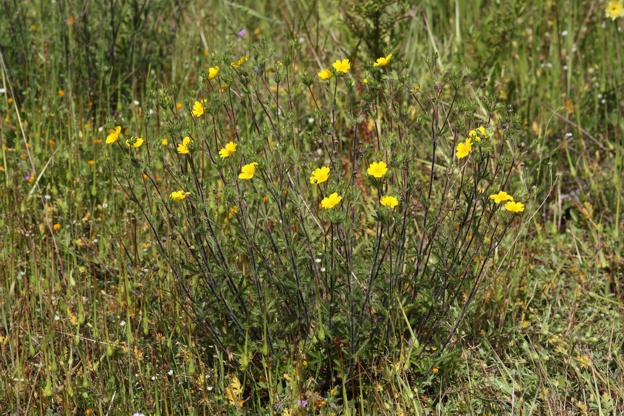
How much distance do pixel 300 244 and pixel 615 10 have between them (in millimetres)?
1747

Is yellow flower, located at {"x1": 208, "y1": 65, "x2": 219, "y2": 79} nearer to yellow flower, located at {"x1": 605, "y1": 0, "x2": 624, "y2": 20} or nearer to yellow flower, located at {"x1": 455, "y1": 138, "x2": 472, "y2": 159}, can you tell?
yellow flower, located at {"x1": 455, "y1": 138, "x2": 472, "y2": 159}

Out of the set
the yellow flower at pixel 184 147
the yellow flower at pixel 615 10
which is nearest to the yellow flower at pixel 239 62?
the yellow flower at pixel 184 147

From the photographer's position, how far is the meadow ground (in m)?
2.14

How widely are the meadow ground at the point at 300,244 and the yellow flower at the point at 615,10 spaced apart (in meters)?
0.02

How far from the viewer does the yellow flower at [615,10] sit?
3.06m

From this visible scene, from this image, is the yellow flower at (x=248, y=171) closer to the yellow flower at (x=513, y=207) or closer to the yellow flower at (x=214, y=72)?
the yellow flower at (x=214, y=72)

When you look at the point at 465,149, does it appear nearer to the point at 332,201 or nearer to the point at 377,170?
the point at 377,170

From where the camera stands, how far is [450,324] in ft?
8.19

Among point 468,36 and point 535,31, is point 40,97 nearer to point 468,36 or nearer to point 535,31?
point 468,36

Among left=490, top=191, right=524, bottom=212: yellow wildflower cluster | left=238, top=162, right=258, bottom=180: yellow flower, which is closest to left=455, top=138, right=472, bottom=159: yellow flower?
left=490, top=191, right=524, bottom=212: yellow wildflower cluster

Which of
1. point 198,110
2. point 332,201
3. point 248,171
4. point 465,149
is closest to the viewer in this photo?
point 332,201

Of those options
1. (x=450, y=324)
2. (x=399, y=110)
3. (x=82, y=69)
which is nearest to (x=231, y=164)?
(x=399, y=110)

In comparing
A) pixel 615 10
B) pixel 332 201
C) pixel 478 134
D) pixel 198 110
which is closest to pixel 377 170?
pixel 332 201

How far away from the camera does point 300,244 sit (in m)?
2.29
